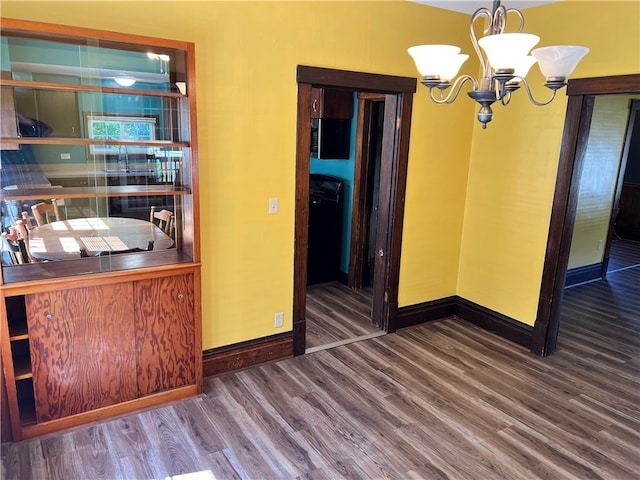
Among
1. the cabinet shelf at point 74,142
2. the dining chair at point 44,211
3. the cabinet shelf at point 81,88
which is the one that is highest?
the cabinet shelf at point 81,88

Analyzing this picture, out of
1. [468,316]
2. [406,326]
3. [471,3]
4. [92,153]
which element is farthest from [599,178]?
[92,153]

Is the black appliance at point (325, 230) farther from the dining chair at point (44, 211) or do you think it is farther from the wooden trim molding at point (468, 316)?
the dining chair at point (44, 211)

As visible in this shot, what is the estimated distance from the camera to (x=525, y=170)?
12.6 feet

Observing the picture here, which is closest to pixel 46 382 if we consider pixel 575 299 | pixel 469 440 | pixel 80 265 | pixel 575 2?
pixel 80 265

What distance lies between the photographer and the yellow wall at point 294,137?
292 cm

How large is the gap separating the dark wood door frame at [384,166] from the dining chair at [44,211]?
5.02 feet

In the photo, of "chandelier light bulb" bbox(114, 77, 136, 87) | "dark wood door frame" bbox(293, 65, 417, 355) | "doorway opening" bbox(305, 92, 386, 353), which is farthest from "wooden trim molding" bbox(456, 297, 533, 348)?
"chandelier light bulb" bbox(114, 77, 136, 87)

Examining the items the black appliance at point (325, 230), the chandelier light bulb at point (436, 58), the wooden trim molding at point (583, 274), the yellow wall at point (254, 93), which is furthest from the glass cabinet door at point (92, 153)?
the wooden trim molding at point (583, 274)

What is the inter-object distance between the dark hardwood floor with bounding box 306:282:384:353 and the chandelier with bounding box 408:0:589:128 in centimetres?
241

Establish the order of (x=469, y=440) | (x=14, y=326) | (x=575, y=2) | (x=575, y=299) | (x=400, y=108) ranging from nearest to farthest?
(x=14, y=326), (x=469, y=440), (x=575, y=2), (x=400, y=108), (x=575, y=299)

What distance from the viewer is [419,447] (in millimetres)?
2660

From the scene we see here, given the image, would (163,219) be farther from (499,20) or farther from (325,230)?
(325,230)

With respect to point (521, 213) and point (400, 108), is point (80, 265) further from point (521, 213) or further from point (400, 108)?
point (521, 213)

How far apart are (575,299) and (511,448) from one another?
307 centimetres
